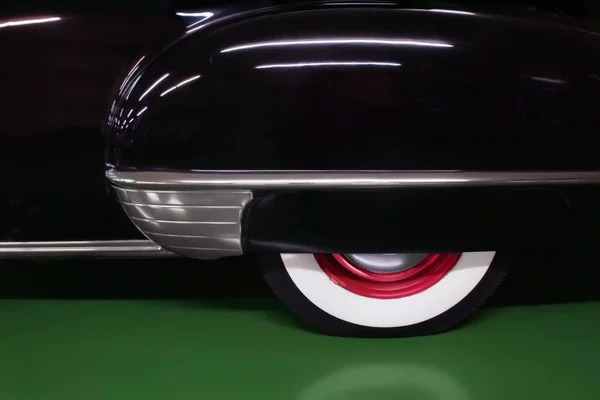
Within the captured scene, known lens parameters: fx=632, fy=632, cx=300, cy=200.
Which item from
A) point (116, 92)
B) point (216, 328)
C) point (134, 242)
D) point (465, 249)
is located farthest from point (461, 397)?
point (116, 92)

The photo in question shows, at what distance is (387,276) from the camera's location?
41.8 inches

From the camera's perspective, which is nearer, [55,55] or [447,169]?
[447,169]

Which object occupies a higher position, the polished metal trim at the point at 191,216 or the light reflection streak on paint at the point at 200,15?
the light reflection streak on paint at the point at 200,15

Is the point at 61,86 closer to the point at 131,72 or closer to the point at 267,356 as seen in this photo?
the point at 131,72

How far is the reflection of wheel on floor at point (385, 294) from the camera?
1019mm

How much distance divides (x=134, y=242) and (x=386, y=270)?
16.5 inches

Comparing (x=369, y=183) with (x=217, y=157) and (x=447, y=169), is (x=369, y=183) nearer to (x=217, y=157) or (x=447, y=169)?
(x=447, y=169)

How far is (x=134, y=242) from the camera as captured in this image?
3.37 ft

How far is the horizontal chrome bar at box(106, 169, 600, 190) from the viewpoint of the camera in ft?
2.82

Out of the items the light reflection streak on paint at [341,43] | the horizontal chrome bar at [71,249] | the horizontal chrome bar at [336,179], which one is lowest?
the horizontal chrome bar at [71,249]

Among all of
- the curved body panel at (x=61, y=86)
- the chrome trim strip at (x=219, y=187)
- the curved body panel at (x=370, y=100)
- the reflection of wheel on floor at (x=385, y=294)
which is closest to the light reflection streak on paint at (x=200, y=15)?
the curved body panel at (x=61, y=86)

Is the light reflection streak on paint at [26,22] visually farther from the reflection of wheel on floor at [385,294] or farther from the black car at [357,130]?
the reflection of wheel on floor at [385,294]

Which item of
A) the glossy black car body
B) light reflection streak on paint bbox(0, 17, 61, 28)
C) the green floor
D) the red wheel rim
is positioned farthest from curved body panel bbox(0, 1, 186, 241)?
the red wheel rim

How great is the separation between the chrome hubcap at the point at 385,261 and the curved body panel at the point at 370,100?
0.79ft
